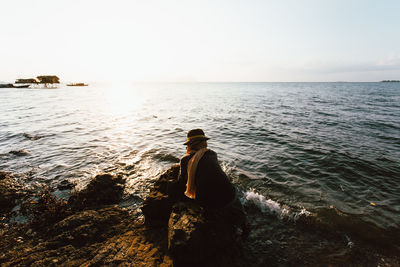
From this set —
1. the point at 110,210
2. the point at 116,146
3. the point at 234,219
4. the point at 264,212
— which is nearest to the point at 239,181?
the point at 264,212

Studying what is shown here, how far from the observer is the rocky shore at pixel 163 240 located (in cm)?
379

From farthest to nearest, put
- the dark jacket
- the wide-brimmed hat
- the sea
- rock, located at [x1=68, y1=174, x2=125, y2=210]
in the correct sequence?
rock, located at [x1=68, y1=174, x2=125, y2=210] < the sea < the wide-brimmed hat < the dark jacket

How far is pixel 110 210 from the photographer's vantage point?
591cm

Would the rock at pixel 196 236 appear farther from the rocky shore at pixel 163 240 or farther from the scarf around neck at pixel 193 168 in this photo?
the scarf around neck at pixel 193 168

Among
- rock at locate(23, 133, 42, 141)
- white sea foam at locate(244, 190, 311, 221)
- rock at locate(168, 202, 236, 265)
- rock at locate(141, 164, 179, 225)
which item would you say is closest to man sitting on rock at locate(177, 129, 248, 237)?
rock at locate(168, 202, 236, 265)

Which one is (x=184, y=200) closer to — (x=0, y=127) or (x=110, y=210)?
(x=110, y=210)

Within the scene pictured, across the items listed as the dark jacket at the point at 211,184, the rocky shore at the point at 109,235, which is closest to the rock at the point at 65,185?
the rocky shore at the point at 109,235

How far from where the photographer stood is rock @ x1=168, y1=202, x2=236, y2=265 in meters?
3.59

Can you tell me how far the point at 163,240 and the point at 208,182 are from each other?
1981mm

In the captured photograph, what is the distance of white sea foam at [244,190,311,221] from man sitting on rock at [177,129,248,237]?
7.76ft

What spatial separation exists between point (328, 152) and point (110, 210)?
1211 cm

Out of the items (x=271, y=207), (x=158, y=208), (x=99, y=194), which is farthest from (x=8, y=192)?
(x=271, y=207)

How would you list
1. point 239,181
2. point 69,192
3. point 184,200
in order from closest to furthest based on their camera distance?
point 184,200, point 69,192, point 239,181

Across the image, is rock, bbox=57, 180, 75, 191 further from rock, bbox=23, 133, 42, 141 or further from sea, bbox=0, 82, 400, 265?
rock, bbox=23, 133, 42, 141
